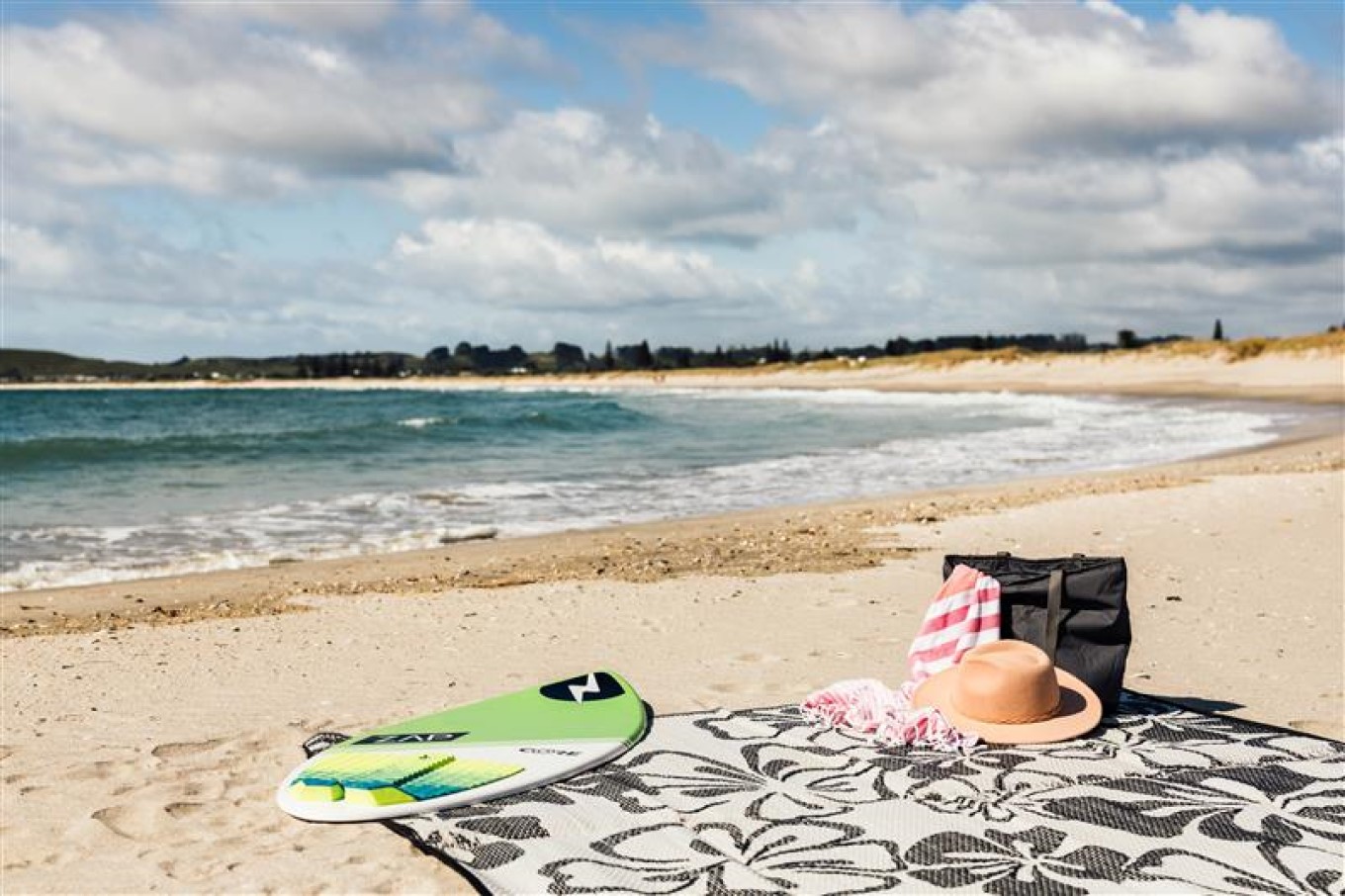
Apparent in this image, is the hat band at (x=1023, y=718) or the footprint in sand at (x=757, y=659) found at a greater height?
the hat band at (x=1023, y=718)

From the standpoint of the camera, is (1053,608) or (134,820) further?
(1053,608)

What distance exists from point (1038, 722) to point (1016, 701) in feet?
0.52

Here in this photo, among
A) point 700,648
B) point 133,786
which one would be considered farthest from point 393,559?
point 133,786

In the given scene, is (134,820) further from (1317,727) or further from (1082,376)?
(1082,376)

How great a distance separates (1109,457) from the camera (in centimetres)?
2212

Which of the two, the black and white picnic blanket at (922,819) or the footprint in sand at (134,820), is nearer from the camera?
the black and white picnic blanket at (922,819)

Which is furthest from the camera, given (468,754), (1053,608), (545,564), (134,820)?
(545,564)

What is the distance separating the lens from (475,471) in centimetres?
2281

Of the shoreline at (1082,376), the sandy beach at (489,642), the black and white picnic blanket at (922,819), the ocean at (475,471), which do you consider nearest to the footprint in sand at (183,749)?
the sandy beach at (489,642)

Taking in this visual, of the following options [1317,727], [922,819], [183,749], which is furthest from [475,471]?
[922,819]

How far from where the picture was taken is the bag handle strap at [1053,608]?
519 cm

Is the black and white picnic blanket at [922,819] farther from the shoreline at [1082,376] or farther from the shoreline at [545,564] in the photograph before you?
the shoreline at [1082,376]

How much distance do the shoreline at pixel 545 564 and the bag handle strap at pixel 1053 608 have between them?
4.57 metres

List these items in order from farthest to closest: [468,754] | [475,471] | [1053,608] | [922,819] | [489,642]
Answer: [475,471], [489,642], [1053,608], [468,754], [922,819]
